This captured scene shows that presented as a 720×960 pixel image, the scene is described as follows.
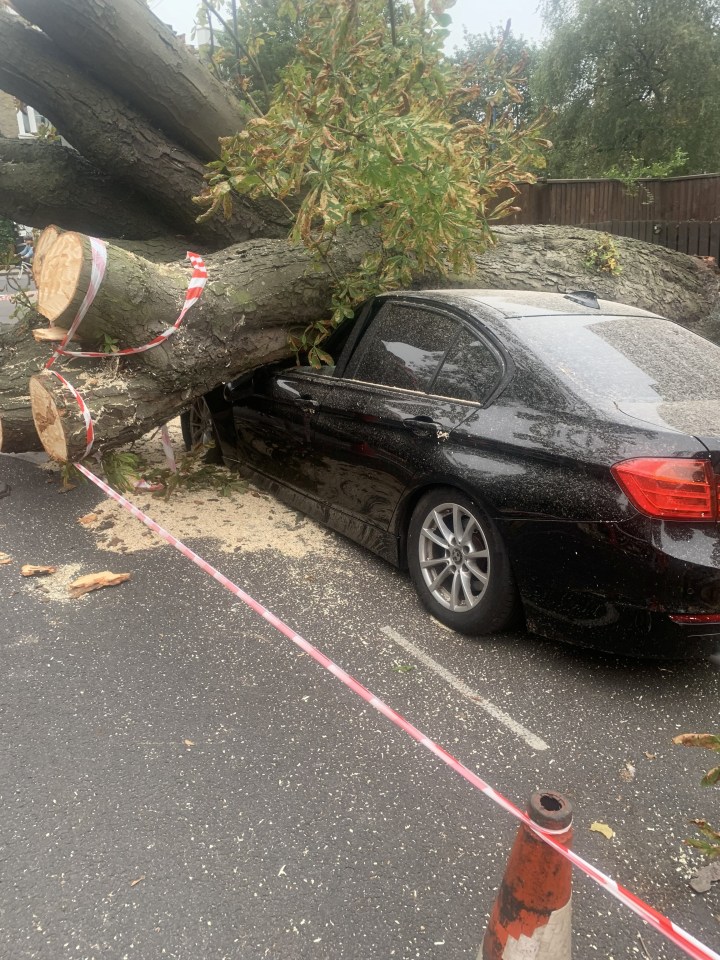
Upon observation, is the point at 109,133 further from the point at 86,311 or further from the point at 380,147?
the point at 380,147

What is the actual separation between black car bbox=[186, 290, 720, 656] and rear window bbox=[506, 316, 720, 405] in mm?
11

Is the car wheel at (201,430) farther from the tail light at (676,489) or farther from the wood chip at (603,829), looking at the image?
the wood chip at (603,829)

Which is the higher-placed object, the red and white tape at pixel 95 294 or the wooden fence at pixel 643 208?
the wooden fence at pixel 643 208

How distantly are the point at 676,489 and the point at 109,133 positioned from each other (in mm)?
6089

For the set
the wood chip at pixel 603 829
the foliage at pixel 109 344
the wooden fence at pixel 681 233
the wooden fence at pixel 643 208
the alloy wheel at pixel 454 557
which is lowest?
the wood chip at pixel 603 829

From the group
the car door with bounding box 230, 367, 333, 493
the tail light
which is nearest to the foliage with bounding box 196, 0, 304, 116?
the car door with bounding box 230, 367, 333, 493

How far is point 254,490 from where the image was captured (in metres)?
5.47

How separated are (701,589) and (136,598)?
2727 mm

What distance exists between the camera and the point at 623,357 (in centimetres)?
338

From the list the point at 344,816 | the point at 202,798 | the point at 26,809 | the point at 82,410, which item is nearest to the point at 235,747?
the point at 202,798

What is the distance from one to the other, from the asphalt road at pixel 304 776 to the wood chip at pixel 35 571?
0.20 m

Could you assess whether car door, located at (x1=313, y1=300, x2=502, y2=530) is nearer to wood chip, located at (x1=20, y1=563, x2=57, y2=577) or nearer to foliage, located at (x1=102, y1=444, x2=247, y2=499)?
foliage, located at (x1=102, y1=444, x2=247, y2=499)

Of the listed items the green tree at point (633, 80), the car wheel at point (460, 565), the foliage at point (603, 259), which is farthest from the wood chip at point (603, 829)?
the green tree at point (633, 80)

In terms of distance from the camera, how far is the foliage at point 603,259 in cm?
727
